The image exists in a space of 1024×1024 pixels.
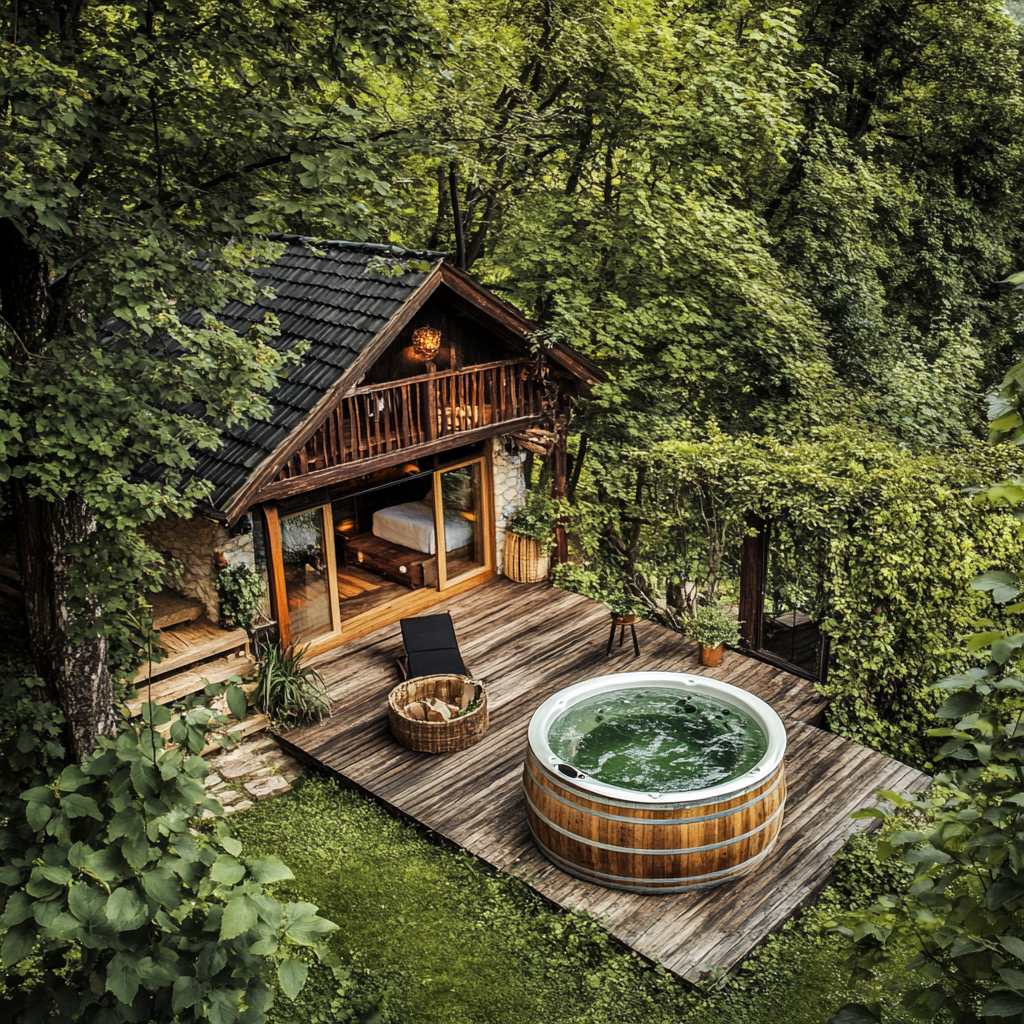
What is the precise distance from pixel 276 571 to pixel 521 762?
10.9 feet

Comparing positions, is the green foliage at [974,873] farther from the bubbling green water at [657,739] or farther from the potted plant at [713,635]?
the potted plant at [713,635]

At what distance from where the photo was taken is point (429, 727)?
9031mm

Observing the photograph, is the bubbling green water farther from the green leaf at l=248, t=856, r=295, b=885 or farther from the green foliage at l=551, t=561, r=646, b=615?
the green leaf at l=248, t=856, r=295, b=885

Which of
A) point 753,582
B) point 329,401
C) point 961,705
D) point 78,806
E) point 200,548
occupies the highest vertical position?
point 961,705

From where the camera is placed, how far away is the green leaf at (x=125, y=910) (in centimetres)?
252

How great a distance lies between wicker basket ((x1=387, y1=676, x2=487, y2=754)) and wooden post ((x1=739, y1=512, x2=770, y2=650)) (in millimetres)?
3430

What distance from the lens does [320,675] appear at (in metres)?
10.5

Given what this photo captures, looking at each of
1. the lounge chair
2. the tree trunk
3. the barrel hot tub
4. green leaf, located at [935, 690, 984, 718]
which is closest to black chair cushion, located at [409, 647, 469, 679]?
the lounge chair

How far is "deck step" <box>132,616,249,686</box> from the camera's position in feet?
30.9

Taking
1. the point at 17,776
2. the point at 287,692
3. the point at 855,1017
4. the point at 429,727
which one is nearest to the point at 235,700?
the point at 17,776

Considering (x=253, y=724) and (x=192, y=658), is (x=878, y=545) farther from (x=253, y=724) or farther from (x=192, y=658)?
(x=192, y=658)

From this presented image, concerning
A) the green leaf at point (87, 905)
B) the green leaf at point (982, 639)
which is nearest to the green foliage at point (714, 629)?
the green leaf at point (982, 639)

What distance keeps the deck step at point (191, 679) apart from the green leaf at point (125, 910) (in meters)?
6.56

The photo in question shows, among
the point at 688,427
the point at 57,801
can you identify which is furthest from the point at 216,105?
the point at 688,427
